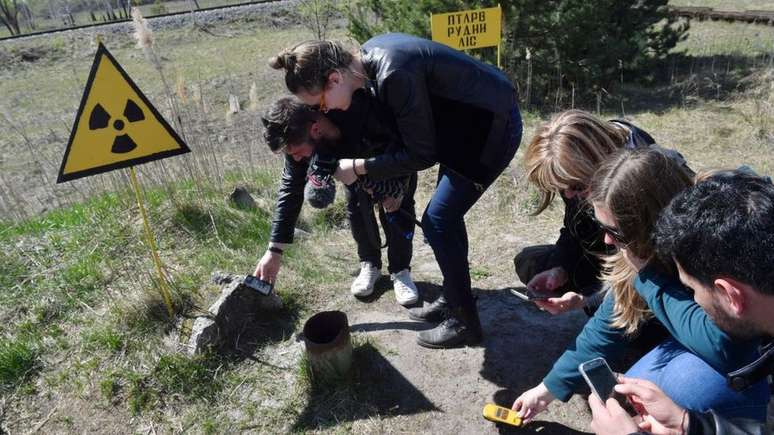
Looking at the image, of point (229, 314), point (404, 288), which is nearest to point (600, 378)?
point (404, 288)

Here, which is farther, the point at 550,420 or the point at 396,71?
the point at 550,420

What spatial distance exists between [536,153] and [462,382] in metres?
1.10

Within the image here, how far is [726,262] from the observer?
1221mm

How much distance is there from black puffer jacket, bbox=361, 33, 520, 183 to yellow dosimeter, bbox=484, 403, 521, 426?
3.03ft

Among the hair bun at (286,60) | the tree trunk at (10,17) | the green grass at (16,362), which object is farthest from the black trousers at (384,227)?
the tree trunk at (10,17)

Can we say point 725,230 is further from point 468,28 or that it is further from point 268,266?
point 468,28

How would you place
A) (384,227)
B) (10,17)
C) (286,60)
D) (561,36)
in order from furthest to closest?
(10,17)
(561,36)
(384,227)
(286,60)

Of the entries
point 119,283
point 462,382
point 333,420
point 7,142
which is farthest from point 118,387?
point 7,142

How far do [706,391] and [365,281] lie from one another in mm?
1886

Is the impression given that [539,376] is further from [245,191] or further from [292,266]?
[245,191]

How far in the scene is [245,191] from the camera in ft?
13.7

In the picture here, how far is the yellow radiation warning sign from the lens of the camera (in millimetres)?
2355

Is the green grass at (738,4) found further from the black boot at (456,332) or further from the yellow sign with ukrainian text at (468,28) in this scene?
the black boot at (456,332)

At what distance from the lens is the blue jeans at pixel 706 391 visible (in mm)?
1538
